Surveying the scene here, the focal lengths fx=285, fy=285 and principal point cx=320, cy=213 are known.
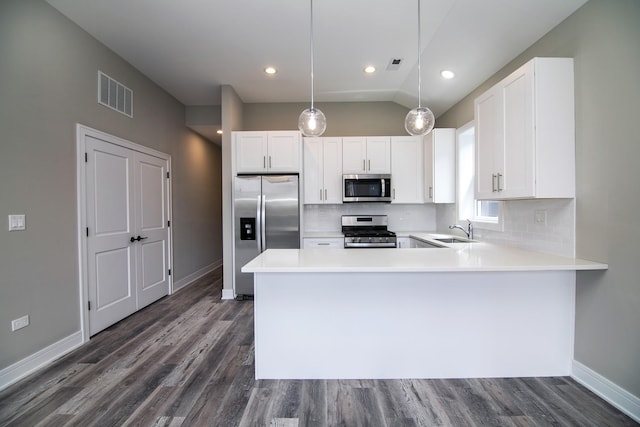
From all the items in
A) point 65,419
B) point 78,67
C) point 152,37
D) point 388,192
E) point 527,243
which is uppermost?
point 152,37

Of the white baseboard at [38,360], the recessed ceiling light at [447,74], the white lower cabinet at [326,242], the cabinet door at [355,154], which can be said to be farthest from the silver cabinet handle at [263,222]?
the recessed ceiling light at [447,74]

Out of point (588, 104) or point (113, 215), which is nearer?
point (588, 104)

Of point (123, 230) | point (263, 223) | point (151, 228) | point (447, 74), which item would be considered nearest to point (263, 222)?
point (263, 223)

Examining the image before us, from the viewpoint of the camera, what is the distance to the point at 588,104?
6.50 ft

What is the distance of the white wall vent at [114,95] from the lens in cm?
296

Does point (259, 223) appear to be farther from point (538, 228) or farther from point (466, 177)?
point (538, 228)

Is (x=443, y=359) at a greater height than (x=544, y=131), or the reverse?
(x=544, y=131)

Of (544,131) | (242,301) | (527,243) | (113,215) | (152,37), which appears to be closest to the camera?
(544,131)

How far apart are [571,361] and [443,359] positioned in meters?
0.95

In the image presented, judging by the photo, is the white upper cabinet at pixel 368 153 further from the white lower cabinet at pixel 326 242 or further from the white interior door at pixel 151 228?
the white interior door at pixel 151 228

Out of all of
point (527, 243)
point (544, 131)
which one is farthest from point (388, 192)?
point (544, 131)

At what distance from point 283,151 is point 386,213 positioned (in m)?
1.92

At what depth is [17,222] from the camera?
7.08 feet

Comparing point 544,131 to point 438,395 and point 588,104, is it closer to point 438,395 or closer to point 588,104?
point 588,104
